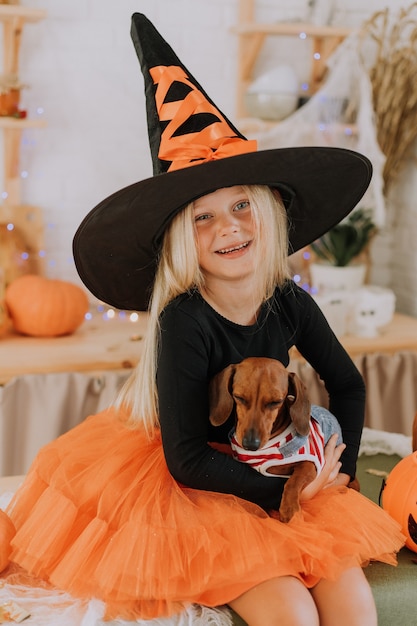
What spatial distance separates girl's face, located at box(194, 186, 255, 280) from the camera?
1274mm

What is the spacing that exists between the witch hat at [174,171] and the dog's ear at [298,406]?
331 mm

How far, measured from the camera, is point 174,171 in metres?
1.18

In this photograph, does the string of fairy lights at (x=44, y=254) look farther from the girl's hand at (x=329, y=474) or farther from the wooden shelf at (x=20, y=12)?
the girl's hand at (x=329, y=474)

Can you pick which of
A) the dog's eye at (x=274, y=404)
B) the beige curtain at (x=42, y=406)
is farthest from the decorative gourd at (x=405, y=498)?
the beige curtain at (x=42, y=406)

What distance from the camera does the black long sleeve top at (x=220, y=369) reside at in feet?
3.94

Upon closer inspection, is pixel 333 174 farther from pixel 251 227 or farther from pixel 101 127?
pixel 101 127

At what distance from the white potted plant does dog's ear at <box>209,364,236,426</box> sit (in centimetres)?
147

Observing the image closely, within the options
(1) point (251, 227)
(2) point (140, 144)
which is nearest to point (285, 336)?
(1) point (251, 227)

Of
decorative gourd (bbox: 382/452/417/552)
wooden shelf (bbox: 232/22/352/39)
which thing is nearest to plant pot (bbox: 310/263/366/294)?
wooden shelf (bbox: 232/22/352/39)

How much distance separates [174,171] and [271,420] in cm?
40

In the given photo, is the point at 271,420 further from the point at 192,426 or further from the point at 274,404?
the point at 192,426

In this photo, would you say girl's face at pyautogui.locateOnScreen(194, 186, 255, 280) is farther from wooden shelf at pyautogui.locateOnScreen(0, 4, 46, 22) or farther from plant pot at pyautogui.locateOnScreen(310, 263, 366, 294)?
plant pot at pyautogui.locateOnScreen(310, 263, 366, 294)

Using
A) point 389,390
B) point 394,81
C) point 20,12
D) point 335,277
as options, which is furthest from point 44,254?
point 394,81

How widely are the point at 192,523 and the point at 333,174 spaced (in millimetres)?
638
